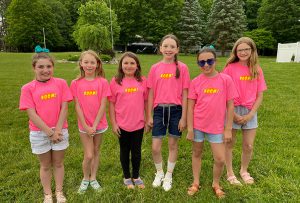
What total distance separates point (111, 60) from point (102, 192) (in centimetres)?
2317

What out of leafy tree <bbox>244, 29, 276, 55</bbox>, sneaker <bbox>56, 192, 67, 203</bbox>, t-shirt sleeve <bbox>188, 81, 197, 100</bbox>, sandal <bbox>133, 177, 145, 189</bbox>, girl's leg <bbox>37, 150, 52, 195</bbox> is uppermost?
leafy tree <bbox>244, 29, 276, 55</bbox>

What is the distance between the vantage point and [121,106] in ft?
11.8

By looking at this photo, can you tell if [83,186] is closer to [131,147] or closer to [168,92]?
[131,147]

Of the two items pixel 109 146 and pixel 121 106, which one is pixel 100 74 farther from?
pixel 109 146

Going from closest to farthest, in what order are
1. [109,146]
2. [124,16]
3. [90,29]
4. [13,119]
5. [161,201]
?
[161,201]
[109,146]
[13,119]
[90,29]
[124,16]

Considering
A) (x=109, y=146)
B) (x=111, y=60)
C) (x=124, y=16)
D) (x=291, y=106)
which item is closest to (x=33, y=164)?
(x=109, y=146)

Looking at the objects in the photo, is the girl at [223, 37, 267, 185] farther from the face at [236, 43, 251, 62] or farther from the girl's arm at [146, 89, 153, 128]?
the girl's arm at [146, 89, 153, 128]

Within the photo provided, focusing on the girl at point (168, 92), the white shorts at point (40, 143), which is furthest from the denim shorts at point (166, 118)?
the white shorts at point (40, 143)

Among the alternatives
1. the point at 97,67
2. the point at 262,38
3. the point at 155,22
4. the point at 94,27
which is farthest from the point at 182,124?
the point at 155,22

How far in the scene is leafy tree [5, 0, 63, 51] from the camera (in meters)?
46.3

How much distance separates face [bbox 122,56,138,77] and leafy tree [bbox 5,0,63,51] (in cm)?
4801

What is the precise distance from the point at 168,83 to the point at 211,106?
0.60 m

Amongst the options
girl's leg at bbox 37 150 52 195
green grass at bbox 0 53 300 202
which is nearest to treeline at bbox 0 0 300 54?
green grass at bbox 0 53 300 202

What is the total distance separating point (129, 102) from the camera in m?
3.57
